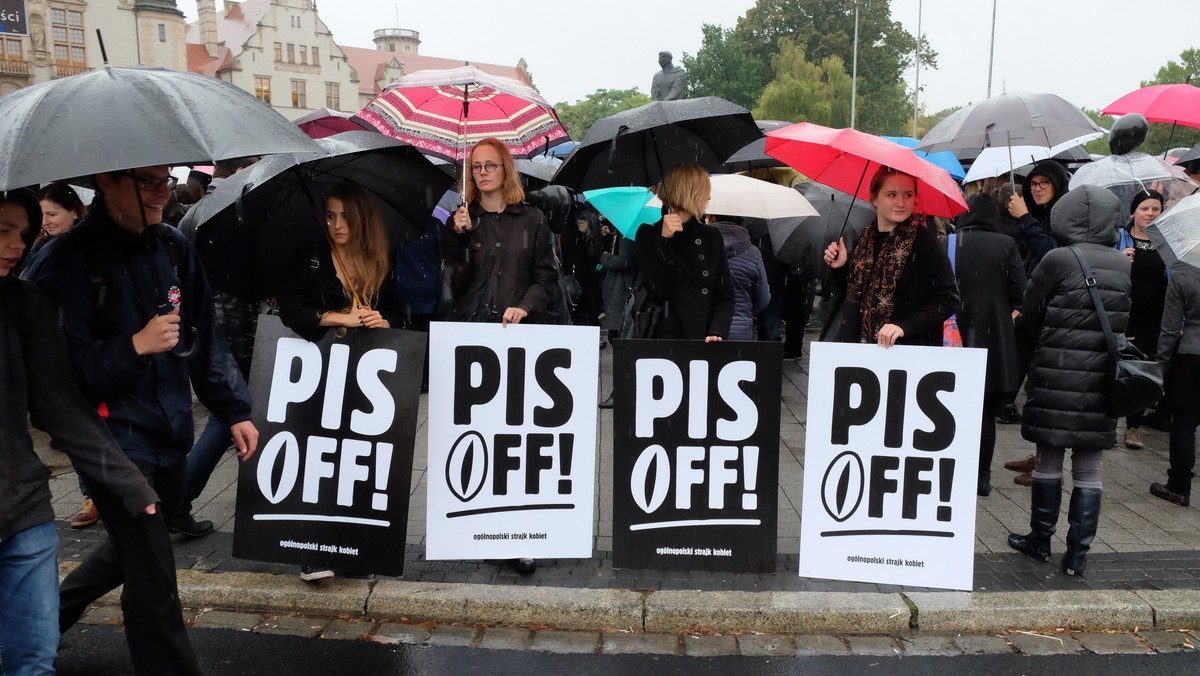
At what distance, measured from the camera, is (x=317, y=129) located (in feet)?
28.8

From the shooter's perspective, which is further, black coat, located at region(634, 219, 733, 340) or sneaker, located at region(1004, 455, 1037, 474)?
sneaker, located at region(1004, 455, 1037, 474)

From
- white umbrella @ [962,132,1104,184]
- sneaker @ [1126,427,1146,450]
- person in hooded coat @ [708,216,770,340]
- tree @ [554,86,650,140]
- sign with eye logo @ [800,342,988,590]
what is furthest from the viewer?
tree @ [554,86,650,140]

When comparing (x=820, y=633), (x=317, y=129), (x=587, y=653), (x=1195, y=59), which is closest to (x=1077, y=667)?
(x=820, y=633)

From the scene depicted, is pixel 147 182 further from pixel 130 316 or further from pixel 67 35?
pixel 67 35

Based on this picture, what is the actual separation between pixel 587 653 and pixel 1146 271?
18.0ft

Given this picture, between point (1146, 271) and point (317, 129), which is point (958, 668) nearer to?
point (1146, 271)

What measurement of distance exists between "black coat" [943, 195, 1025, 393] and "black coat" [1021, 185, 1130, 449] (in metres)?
1.02

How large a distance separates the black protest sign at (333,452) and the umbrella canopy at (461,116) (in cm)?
158

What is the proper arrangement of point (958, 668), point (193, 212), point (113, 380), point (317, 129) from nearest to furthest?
point (113, 380), point (958, 668), point (193, 212), point (317, 129)

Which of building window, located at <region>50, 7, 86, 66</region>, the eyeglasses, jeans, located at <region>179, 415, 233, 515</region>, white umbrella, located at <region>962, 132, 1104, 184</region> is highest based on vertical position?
building window, located at <region>50, 7, 86, 66</region>

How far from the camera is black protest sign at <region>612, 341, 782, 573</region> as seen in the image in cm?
452

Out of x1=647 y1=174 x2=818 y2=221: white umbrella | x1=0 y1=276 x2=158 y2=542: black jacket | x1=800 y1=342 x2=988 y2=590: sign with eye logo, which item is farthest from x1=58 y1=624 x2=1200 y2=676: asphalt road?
x1=647 y1=174 x2=818 y2=221: white umbrella

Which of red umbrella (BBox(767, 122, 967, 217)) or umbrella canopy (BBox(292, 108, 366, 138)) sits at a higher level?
umbrella canopy (BBox(292, 108, 366, 138))

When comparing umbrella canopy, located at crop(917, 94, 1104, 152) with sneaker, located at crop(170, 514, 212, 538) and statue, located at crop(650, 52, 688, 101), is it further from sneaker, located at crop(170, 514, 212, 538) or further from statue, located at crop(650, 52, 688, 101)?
statue, located at crop(650, 52, 688, 101)
